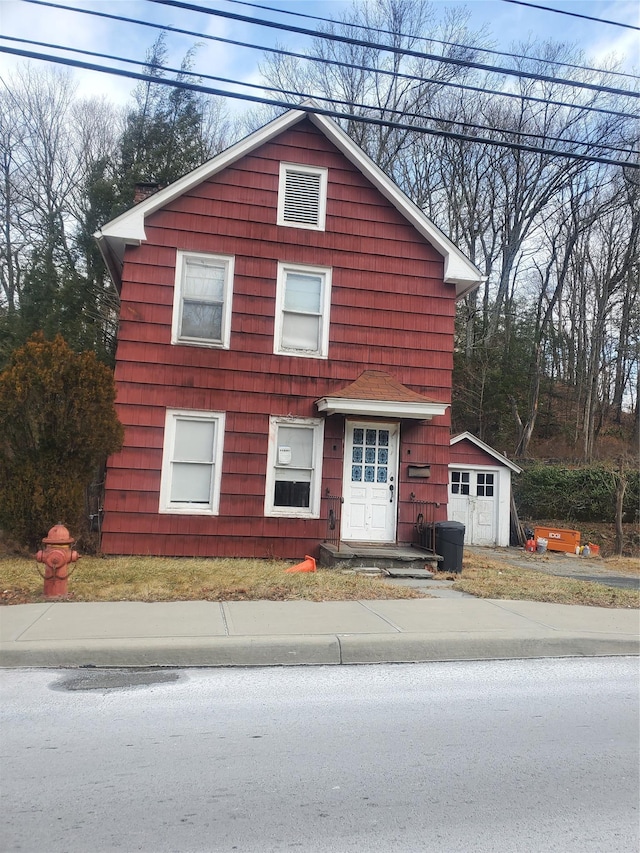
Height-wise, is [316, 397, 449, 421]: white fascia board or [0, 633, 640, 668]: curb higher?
[316, 397, 449, 421]: white fascia board

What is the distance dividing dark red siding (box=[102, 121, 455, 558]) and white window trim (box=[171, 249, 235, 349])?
0.35 ft

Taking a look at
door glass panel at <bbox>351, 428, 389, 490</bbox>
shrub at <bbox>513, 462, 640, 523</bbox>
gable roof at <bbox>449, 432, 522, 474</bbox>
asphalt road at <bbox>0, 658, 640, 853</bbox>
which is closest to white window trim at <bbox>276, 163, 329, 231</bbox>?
door glass panel at <bbox>351, 428, 389, 490</bbox>

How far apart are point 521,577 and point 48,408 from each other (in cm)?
782

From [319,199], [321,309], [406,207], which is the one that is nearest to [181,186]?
[319,199]

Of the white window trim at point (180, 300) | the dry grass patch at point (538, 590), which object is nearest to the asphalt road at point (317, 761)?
the dry grass patch at point (538, 590)

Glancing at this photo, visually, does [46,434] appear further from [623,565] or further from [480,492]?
[623,565]

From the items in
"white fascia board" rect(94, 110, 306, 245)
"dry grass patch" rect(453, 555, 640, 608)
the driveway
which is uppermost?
"white fascia board" rect(94, 110, 306, 245)

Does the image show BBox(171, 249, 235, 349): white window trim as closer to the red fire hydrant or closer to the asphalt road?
the red fire hydrant

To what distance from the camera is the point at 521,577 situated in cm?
1052

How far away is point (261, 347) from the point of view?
463 inches

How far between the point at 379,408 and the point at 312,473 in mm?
1759

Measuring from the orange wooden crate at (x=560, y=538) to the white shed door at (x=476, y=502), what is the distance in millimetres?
1362

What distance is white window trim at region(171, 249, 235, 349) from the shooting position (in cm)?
1151

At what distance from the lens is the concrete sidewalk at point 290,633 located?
562 centimetres
